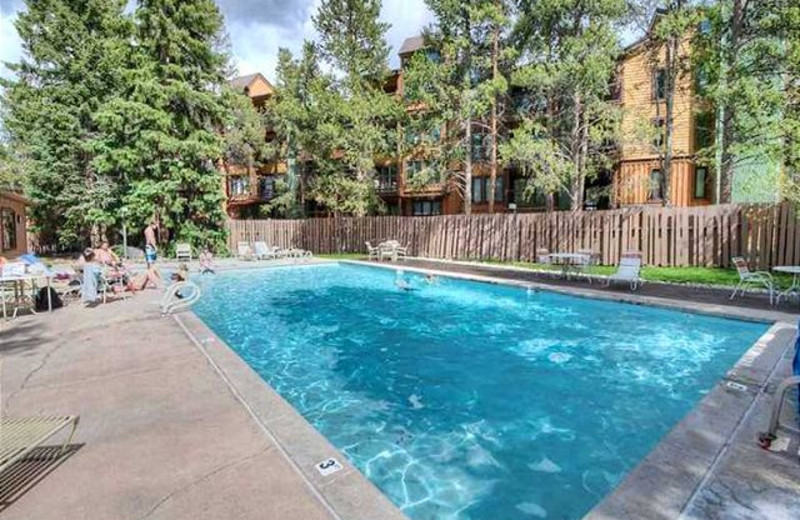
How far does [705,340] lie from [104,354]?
924 cm

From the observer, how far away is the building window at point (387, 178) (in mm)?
31969

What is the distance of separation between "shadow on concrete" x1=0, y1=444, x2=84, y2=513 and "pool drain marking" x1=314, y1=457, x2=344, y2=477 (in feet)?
6.14

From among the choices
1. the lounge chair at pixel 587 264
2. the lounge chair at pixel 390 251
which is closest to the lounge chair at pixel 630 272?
the lounge chair at pixel 587 264

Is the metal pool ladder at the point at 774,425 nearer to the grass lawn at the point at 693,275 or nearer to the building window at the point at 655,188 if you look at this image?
the grass lawn at the point at 693,275

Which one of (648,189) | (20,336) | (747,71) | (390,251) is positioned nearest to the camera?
(20,336)

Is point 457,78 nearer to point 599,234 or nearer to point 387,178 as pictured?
point 599,234

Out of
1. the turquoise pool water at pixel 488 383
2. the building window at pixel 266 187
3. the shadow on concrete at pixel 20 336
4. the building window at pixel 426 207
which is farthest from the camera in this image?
the building window at pixel 266 187

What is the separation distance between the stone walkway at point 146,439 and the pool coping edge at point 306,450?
0.07 metres

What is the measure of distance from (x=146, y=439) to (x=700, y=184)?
2520 centimetres

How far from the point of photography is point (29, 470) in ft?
10.3

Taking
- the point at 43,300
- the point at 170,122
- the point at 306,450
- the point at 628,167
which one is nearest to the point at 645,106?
the point at 628,167

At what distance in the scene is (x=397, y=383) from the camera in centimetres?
614

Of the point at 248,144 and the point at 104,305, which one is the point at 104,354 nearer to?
the point at 104,305

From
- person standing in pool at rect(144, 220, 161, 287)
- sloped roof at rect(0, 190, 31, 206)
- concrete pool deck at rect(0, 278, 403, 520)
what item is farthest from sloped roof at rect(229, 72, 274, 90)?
concrete pool deck at rect(0, 278, 403, 520)
